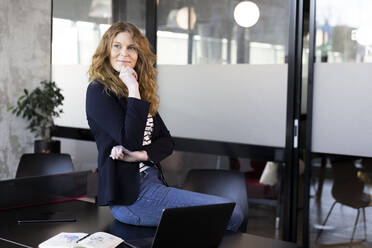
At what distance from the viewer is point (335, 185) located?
3.70 m

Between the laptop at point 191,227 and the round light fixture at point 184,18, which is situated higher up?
the round light fixture at point 184,18

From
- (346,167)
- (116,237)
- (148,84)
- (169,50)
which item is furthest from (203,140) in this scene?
(116,237)

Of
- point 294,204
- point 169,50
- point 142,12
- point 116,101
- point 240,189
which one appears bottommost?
point 294,204

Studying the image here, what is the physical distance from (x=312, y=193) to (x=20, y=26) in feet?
12.0

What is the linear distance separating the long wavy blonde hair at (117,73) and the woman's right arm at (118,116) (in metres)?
0.07

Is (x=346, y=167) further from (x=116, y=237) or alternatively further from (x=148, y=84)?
(x=116, y=237)

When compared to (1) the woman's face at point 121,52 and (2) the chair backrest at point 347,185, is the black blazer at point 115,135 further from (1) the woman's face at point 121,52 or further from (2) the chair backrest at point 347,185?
(2) the chair backrest at point 347,185

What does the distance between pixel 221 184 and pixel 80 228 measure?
3.50 feet

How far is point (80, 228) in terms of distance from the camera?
2264mm

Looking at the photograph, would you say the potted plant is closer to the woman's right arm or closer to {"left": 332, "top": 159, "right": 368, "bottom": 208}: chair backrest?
{"left": 332, "top": 159, "right": 368, "bottom": 208}: chair backrest

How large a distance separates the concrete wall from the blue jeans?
3.57m

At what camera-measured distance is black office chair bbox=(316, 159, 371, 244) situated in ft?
11.7

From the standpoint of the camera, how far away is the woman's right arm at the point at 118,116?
2.30 metres

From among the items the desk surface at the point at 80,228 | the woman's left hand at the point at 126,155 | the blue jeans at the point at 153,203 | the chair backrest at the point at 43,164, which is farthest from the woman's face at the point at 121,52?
the chair backrest at the point at 43,164
